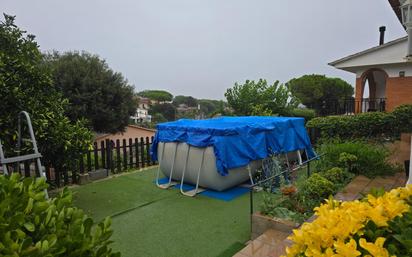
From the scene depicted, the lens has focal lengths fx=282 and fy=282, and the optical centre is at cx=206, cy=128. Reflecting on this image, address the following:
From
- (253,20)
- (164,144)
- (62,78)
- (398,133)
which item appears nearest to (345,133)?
(398,133)

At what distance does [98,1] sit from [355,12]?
10.7m

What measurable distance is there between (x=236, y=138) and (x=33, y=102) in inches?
142

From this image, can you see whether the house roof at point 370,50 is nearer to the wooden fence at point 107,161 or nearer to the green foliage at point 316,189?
the wooden fence at point 107,161

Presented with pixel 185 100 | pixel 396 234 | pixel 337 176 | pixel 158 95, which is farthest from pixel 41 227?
pixel 185 100

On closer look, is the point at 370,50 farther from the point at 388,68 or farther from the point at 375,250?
the point at 375,250

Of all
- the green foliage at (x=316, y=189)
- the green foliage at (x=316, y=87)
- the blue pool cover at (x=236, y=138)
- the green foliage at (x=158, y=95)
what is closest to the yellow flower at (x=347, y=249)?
the green foliage at (x=316, y=189)

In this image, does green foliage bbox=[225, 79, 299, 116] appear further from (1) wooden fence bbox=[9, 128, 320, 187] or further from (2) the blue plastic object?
(2) the blue plastic object

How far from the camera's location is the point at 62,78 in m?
13.4

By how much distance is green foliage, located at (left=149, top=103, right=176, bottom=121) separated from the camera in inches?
1728

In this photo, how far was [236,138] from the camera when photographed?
571 cm

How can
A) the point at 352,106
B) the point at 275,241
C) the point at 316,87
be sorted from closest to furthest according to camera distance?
the point at 275,241 → the point at 352,106 → the point at 316,87

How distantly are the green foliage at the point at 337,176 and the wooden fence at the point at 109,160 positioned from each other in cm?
480

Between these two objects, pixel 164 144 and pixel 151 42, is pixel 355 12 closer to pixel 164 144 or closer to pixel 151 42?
pixel 164 144

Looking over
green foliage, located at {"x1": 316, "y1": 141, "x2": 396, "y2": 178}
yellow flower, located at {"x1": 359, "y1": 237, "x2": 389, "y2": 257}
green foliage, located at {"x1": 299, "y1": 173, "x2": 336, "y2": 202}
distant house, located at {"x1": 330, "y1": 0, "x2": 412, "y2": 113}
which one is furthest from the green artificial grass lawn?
distant house, located at {"x1": 330, "y1": 0, "x2": 412, "y2": 113}
